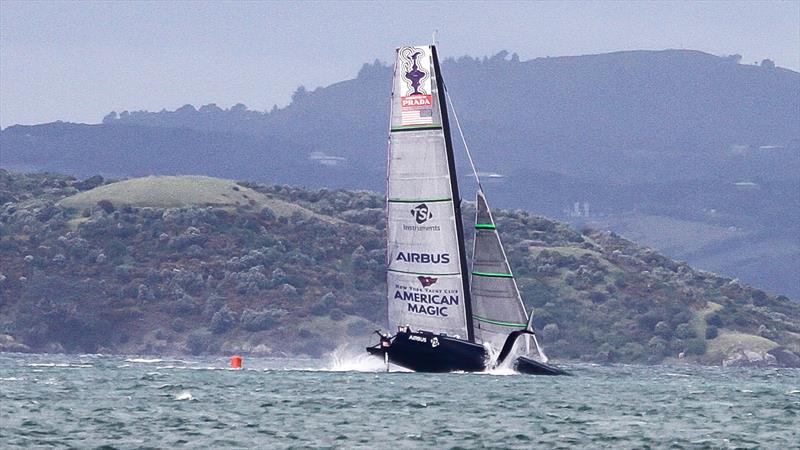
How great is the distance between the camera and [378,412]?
217 ft

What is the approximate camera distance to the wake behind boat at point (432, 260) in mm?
85312

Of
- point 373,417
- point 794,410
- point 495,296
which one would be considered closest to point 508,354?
point 495,296

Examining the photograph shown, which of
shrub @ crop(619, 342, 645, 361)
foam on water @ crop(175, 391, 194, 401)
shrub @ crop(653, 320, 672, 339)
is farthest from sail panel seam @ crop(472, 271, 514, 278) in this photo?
shrub @ crop(653, 320, 672, 339)

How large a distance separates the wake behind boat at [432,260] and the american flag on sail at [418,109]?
0.04 meters

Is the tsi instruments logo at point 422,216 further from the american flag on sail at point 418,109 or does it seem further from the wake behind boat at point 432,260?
the american flag on sail at point 418,109

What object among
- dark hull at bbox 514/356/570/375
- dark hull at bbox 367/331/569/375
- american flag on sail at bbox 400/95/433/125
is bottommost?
dark hull at bbox 514/356/570/375

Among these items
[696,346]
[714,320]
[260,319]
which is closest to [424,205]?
[260,319]

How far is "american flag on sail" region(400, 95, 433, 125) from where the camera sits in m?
85.2

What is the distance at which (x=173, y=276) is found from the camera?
196250mm

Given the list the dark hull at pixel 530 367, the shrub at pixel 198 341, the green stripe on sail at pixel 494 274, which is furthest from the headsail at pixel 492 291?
the shrub at pixel 198 341

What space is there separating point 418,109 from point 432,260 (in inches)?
263

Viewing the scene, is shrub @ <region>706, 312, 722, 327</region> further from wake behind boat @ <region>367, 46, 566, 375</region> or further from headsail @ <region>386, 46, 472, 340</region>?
headsail @ <region>386, 46, 472, 340</region>

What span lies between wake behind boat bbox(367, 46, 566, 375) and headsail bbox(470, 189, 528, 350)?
1.8 inches

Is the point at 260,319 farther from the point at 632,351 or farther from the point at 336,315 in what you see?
the point at 632,351
